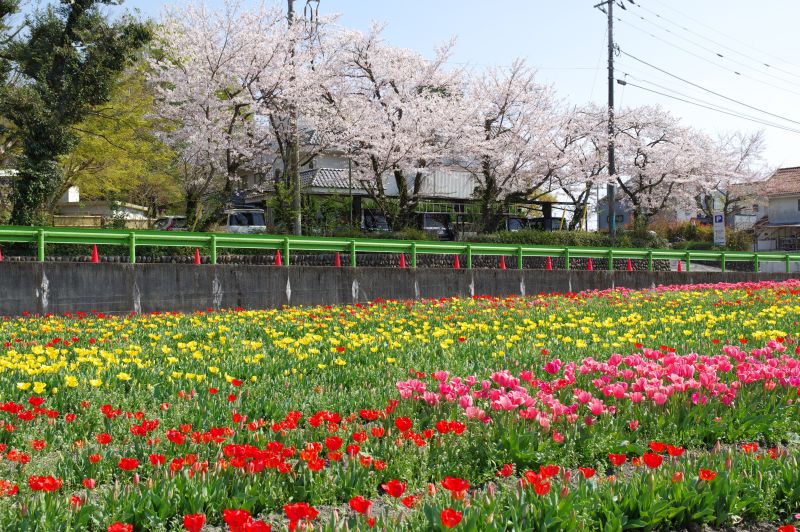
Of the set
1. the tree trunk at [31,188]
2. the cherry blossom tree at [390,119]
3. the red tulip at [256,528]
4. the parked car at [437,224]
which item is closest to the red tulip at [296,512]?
the red tulip at [256,528]

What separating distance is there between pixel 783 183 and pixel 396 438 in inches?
2519

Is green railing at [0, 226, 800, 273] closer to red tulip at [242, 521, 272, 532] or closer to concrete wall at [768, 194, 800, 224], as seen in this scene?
red tulip at [242, 521, 272, 532]

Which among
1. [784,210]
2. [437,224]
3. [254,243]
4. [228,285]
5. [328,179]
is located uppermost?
[328,179]

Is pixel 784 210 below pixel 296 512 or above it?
above

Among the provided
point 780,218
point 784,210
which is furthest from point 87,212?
point 784,210

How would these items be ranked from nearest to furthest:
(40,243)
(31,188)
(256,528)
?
(256,528) < (40,243) < (31,188)

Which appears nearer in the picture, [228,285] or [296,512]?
[296,512]

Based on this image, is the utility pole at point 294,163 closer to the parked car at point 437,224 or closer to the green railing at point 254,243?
the green railing at point 254,243

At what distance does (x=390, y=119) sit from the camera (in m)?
31.5

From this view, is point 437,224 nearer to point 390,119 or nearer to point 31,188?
point 390,119

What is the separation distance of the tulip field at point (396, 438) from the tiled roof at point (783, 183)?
5660cm

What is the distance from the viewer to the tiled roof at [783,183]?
57125 mm

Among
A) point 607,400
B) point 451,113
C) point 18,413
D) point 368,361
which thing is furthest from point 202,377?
point 451,113

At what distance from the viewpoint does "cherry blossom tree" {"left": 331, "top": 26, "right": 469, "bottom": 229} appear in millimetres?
30656
